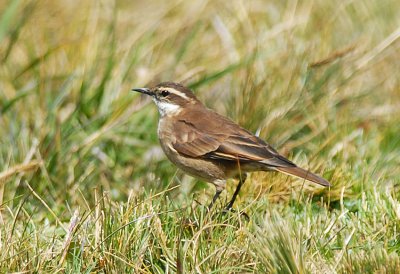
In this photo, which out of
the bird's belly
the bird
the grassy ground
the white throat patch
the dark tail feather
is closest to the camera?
the grassy ground

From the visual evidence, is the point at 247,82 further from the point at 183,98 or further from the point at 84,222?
the point at 84,222

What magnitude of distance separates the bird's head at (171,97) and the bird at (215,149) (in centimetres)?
9

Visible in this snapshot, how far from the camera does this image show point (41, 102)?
7.65 m

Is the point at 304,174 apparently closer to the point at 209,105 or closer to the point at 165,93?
the point at 165,93

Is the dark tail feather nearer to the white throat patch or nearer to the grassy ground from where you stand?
the grassy ground

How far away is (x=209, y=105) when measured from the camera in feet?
27.1

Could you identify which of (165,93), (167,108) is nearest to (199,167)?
(167,108)

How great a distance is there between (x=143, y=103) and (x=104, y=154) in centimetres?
74

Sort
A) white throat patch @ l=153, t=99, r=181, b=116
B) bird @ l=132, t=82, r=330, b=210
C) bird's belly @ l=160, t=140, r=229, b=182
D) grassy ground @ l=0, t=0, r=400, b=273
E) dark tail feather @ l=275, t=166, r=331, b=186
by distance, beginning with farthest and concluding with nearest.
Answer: white throat patch @ l=153, t=99, r=181, b=116, bird's belly @ l=160, t=140, r=229, b=182, bird @ l=132, t=82, r=330, b=210, dark tail feather @ l=275, t=166, r=331, b=186, grassy ground @ l=0, t=0, r=400, b=273

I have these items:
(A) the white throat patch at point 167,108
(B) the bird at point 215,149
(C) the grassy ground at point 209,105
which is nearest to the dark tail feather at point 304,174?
(B) the bird at point 215,149

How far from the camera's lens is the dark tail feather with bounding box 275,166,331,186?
18.9 feet

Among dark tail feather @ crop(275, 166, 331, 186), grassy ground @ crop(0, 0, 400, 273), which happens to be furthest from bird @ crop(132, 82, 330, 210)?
grassy ground @ crop(0, 0, 400, 273)

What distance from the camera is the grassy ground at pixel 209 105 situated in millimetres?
4805

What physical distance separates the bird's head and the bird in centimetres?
9
